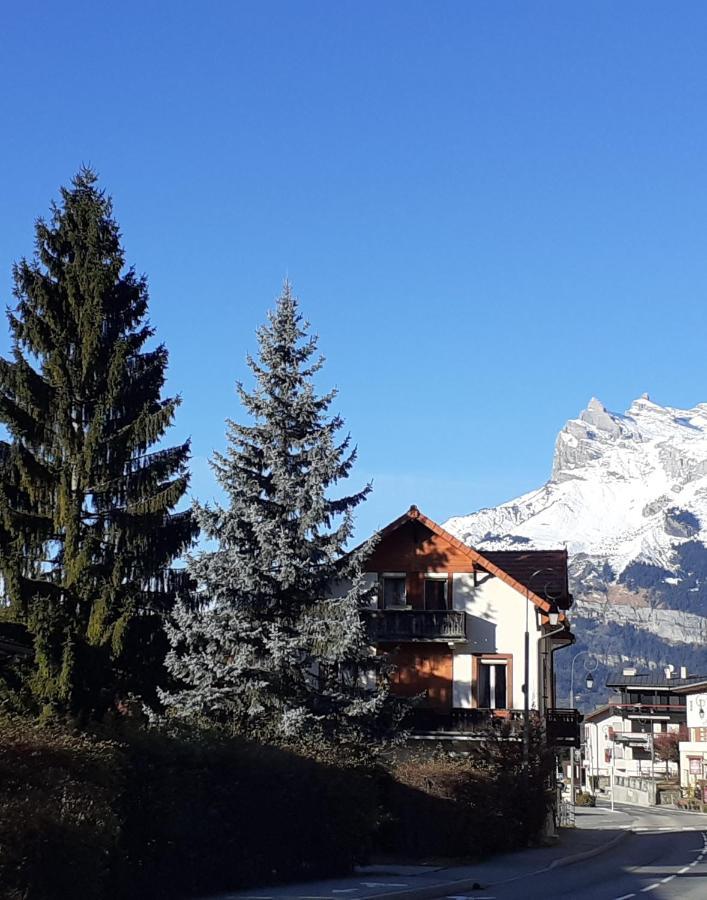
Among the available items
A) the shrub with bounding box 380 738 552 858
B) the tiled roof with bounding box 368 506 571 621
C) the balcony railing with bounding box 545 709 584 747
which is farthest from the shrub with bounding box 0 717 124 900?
the balcony railing with bounding box 545 709 584 747

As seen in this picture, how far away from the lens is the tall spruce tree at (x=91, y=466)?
95.2ft

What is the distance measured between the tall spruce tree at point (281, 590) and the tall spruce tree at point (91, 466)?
137 cm

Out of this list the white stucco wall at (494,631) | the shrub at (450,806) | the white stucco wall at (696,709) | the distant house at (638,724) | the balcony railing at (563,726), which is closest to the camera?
the shrub at (450,806)

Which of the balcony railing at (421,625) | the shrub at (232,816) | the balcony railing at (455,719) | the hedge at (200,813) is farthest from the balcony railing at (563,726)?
the shrub at (232,816)

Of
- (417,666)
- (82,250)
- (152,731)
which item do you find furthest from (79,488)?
(417,666)

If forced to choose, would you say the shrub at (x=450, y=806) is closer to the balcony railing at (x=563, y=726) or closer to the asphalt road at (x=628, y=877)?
the asphalt road at (x=628, y=877)

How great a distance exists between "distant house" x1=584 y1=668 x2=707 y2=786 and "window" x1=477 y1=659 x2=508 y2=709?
78378 mm

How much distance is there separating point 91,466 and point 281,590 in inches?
238

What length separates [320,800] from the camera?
22516 millimetres

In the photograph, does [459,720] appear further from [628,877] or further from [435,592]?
[628,877]

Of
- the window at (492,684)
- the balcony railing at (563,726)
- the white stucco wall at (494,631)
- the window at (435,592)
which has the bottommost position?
the balcony railing at (563,726)

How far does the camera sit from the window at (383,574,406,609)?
4462 centimetres

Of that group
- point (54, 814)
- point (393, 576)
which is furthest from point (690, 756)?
point (54, 814)

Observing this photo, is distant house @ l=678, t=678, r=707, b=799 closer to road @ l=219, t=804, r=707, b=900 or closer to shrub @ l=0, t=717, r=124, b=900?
road @ l=219, t=804, r=707, b=900
